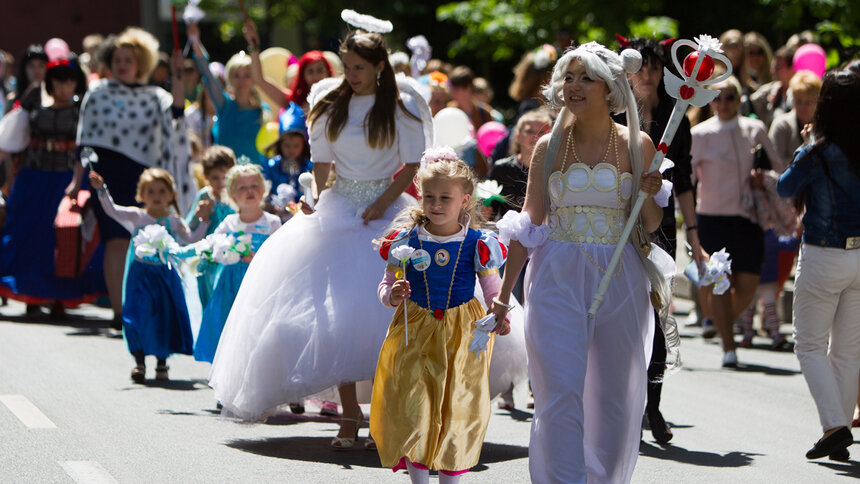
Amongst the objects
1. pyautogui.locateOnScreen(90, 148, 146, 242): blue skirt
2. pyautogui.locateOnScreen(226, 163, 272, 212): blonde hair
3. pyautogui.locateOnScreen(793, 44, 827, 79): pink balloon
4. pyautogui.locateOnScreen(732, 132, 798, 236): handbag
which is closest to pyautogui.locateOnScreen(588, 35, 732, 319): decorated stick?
pyautogui.locateOnScreen(226, 163, 272, 212): blonde hair

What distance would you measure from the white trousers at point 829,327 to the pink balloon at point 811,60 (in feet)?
19.4

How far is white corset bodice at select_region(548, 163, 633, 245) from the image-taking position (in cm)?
583

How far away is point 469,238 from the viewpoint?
6328 millimetres

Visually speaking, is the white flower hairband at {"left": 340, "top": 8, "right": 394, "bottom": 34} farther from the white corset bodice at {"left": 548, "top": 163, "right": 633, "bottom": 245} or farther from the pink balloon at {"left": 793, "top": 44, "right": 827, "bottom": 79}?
the pink balloon at {"left": 793, "top": 44, "right": 827, "bottom": 79}

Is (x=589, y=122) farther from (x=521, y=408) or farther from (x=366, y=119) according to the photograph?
(x=521, y=408)

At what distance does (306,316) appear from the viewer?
23.7 feet

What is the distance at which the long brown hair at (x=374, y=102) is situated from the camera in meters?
7.71

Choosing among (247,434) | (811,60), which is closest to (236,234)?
(247,434)

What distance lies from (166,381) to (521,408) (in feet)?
7.91

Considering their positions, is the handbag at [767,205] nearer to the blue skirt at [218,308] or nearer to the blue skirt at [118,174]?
the blue skirt at [218,308]

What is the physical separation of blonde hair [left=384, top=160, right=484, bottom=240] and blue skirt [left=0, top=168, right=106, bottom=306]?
283 inches

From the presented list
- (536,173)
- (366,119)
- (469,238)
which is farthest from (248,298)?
(536,173)

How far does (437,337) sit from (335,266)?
134 cm

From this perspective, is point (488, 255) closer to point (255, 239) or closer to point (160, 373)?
point (255, 239)
